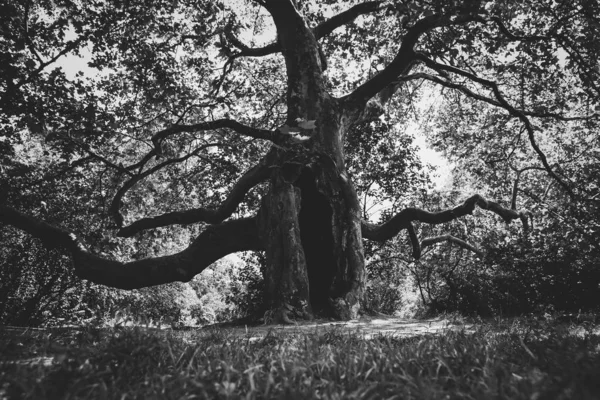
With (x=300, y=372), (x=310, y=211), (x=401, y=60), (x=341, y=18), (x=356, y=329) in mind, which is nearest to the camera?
(x=300, y=372)

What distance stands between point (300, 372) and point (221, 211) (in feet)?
19.1

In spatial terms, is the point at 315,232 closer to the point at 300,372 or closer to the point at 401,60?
the point at 401,60

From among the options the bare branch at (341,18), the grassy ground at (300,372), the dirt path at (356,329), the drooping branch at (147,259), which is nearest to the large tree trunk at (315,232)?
the dirt path at (356,329)

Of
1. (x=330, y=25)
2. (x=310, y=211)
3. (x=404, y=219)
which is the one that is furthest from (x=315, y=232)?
(x=330, y=25)

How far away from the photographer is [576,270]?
23.7 feet

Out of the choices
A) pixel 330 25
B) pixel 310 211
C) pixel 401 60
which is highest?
pixel 330 25

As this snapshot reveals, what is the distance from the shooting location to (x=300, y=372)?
207 centimetres

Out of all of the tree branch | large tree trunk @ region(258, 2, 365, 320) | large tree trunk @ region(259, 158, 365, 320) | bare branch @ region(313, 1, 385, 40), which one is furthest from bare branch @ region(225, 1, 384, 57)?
large tree trunk @ region(259, 158, 365, 320)

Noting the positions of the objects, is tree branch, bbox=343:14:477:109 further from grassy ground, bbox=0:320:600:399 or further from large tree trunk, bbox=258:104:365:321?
grassy ground, bbox=0:320:600:399

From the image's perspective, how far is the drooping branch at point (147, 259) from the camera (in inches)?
276

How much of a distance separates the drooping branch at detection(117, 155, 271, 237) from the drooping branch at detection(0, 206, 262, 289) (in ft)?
1.02

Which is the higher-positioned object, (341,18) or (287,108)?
(341,18)

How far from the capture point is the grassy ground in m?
1.68

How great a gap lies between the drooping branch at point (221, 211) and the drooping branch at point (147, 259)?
31 centimetres
